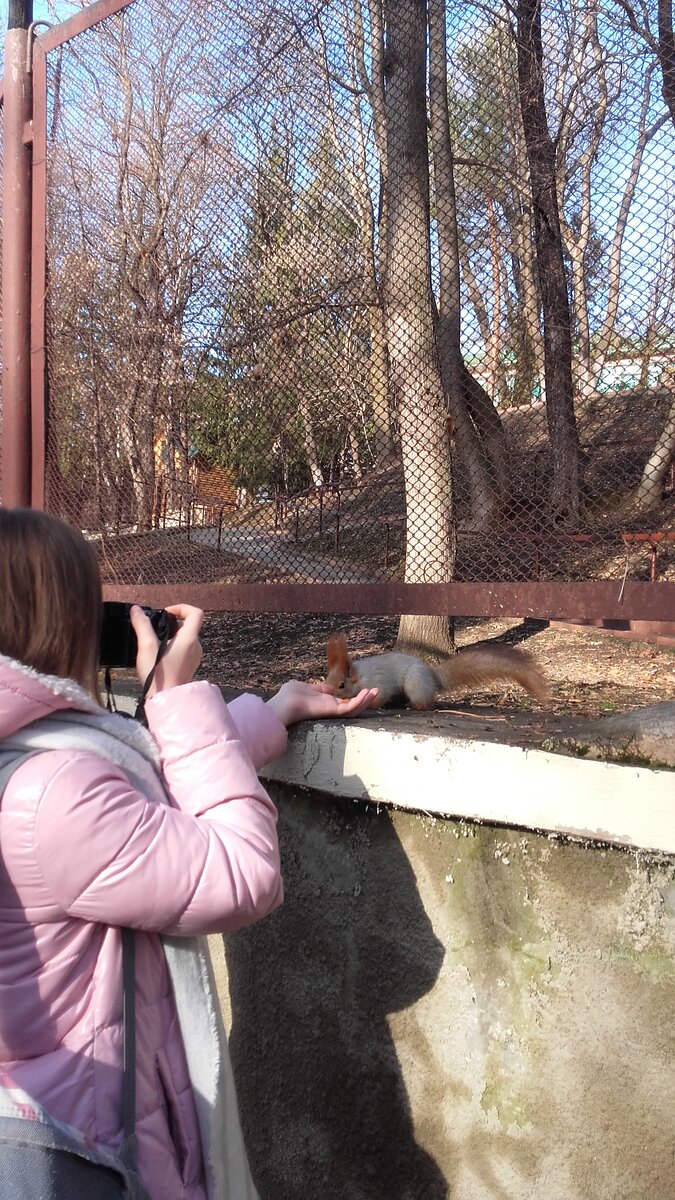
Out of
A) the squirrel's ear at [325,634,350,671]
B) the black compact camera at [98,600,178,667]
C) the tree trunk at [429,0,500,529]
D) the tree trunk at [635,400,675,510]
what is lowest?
the squirrel's ear at [325,634,350,671]

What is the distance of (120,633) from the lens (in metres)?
1.59

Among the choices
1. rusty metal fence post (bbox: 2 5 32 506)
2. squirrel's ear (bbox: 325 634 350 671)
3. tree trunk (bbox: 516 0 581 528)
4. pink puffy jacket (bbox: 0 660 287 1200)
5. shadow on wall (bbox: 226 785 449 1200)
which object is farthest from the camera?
Answer: squirrel's ear (bbox: 325 634 350 671)

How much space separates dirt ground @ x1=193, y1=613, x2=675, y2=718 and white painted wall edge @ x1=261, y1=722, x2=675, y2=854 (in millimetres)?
773

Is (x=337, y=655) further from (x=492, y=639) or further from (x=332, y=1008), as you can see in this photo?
(x=492, y=639)

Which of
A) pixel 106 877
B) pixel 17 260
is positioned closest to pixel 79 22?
pixel 17 260

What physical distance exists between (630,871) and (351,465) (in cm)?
177

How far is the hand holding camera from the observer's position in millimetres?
1488

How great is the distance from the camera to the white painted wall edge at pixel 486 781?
1532mm

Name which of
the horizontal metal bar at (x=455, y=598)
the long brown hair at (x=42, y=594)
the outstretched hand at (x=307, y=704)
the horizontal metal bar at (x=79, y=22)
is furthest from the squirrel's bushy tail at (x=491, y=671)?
the horizontal metal bar at (x=79, y=22)

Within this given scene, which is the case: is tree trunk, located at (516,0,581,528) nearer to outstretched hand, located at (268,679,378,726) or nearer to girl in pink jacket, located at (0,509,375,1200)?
outstretched hand, located at (268,679,378,726)

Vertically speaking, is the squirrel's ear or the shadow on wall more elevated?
the squirrel's ear

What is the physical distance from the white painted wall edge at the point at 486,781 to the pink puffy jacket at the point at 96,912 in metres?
0.56

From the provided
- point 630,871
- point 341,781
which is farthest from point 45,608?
point 630,871

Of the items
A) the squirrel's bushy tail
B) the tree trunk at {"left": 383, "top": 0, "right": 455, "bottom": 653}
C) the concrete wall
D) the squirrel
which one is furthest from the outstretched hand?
the squirrel's bushy tail
